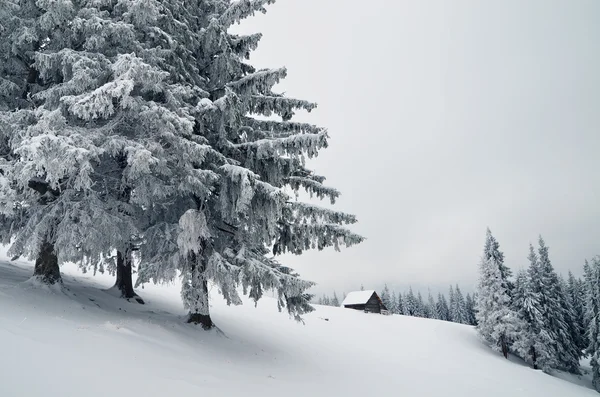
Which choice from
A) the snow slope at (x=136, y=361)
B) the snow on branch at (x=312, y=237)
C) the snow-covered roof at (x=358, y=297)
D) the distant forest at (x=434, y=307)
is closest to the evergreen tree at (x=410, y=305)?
the distant forest at (x=434, y=307)

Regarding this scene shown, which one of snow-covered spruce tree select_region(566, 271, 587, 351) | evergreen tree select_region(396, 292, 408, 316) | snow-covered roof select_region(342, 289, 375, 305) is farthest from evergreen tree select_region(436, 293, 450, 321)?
snow-covered roof select_region(342, 289, 375, 305)

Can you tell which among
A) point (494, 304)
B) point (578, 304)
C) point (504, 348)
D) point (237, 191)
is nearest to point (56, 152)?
point (237, 191)

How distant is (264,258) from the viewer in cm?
945

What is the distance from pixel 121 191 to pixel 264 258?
4315 millimetres

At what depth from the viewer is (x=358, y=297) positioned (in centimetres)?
5459

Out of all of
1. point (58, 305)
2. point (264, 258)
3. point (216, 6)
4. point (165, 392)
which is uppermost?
point (216, 6)

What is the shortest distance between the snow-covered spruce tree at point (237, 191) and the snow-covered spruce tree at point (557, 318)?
3806 centimetres

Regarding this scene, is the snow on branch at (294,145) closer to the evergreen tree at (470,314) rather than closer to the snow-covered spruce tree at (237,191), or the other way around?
the snow-covered spruce tree at (237,191)

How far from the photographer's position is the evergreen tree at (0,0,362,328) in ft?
23.3

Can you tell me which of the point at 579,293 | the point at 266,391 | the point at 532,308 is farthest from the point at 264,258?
the point at 579,293

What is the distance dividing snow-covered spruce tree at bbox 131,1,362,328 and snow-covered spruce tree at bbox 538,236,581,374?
38059mm

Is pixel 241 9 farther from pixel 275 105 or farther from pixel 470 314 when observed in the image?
pixel 470 314

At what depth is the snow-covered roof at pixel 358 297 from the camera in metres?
52.2

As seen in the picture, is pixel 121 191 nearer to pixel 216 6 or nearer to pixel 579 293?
pixel 216 6
